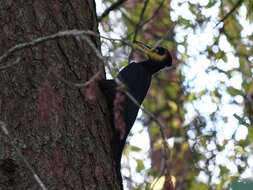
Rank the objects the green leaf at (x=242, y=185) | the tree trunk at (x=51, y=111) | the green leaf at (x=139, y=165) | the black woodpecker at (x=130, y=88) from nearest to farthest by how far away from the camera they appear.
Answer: the green leaf at (x=242, y=185), the tree trunk at (x=51, y=111), the black woodpecker at (x=130, y=88), the green leaf at (x=139, y=165)

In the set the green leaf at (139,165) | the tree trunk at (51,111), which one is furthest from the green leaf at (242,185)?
the green leaf at (139,165)

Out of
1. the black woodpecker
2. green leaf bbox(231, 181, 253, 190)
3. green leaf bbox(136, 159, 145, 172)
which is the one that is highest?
the black woodpecker

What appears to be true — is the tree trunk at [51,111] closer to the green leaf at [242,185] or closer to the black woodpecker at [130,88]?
the black woodpecker at [130,88]

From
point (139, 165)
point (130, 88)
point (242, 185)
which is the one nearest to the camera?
point (242, 185)

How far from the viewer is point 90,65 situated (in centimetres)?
262

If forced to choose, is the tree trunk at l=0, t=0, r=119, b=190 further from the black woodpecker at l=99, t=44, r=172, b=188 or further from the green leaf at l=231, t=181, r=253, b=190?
the green leaf at l=231, t=181, r=253, b=190

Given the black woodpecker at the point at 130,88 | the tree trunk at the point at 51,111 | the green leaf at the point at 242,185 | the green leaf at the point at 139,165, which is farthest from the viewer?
the green leaf at the point at 139,165

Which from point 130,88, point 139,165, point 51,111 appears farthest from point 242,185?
point 139,165

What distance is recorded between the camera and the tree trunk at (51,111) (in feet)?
7.25

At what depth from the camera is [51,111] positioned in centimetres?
226

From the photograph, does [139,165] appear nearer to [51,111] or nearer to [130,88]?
[130,88]

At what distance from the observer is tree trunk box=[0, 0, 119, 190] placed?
7.25 ft

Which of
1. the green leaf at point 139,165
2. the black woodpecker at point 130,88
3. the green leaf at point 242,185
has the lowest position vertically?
the green leaf at point 242,185

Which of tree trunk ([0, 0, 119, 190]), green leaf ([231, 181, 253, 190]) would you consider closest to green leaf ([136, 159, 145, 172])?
tree trunk ([0, 0, 119, 190])
